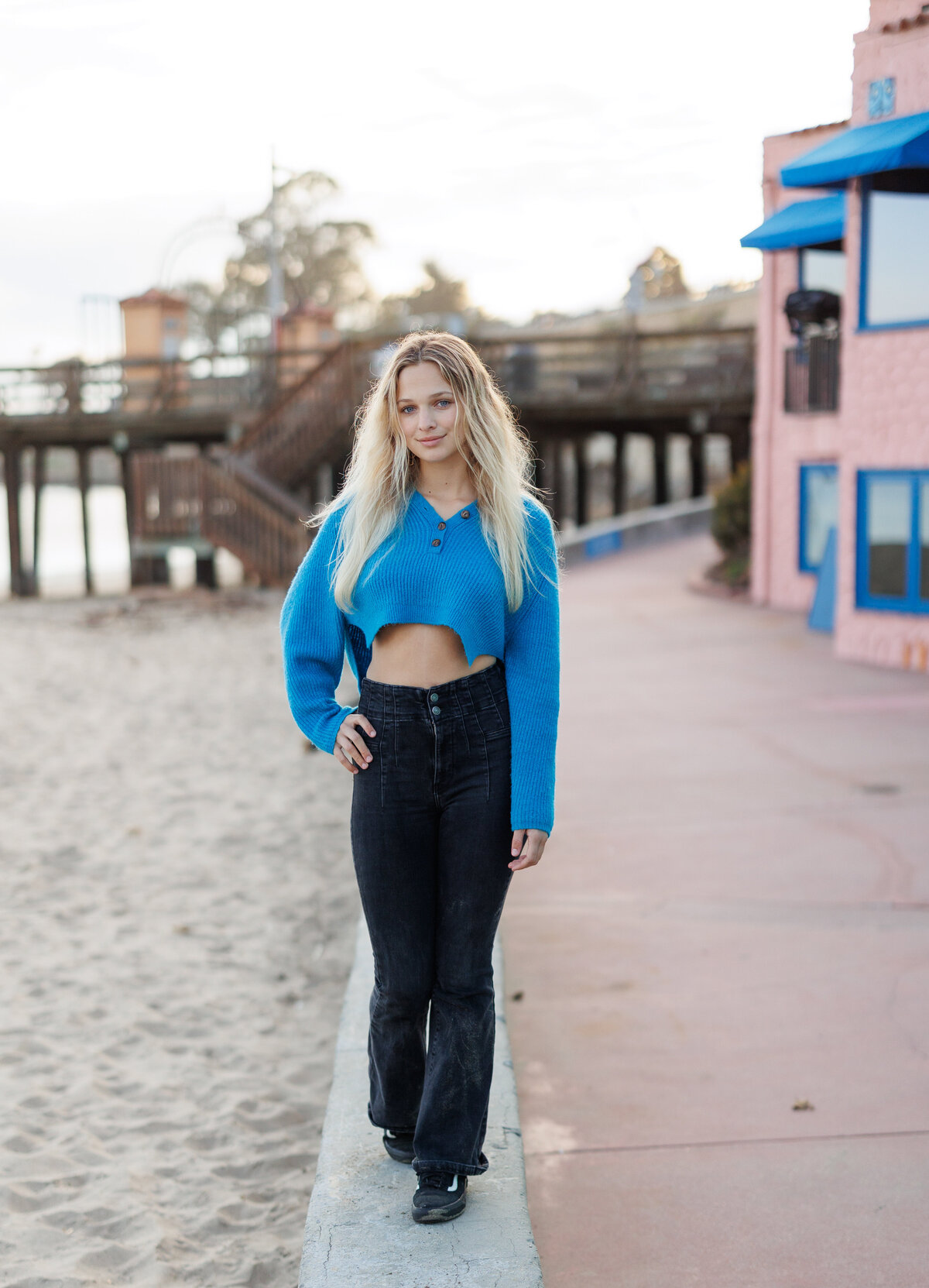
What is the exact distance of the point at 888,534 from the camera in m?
12.4

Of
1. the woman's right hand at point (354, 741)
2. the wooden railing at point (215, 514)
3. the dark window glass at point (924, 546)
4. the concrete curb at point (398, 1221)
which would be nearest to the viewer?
the concrete curb at point (398, 1221)

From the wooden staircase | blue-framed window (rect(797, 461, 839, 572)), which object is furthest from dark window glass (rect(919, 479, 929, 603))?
the wooden staircase

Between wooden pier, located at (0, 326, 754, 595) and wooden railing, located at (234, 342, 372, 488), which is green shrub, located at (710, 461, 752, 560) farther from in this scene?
wooden railing, located at (234, 342, 372, 488)

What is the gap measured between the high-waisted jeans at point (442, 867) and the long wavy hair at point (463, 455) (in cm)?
27

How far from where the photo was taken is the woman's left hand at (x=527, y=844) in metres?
2.89

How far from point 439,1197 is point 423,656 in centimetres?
117

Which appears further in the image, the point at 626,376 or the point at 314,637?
the point at 626,376

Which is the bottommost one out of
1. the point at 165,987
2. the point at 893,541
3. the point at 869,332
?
the point at 165,987

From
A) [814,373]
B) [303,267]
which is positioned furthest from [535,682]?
[303,267]

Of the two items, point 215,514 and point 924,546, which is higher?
point 924,546

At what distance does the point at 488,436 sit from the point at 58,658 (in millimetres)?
13978

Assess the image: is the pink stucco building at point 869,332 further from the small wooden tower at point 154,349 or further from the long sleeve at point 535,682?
the small wooden tower at point 154,349

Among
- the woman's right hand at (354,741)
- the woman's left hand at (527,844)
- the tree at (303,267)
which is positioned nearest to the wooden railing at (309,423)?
the woman's right hand at (354,741)

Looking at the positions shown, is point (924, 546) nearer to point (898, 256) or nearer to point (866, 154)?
point (898, 256)
